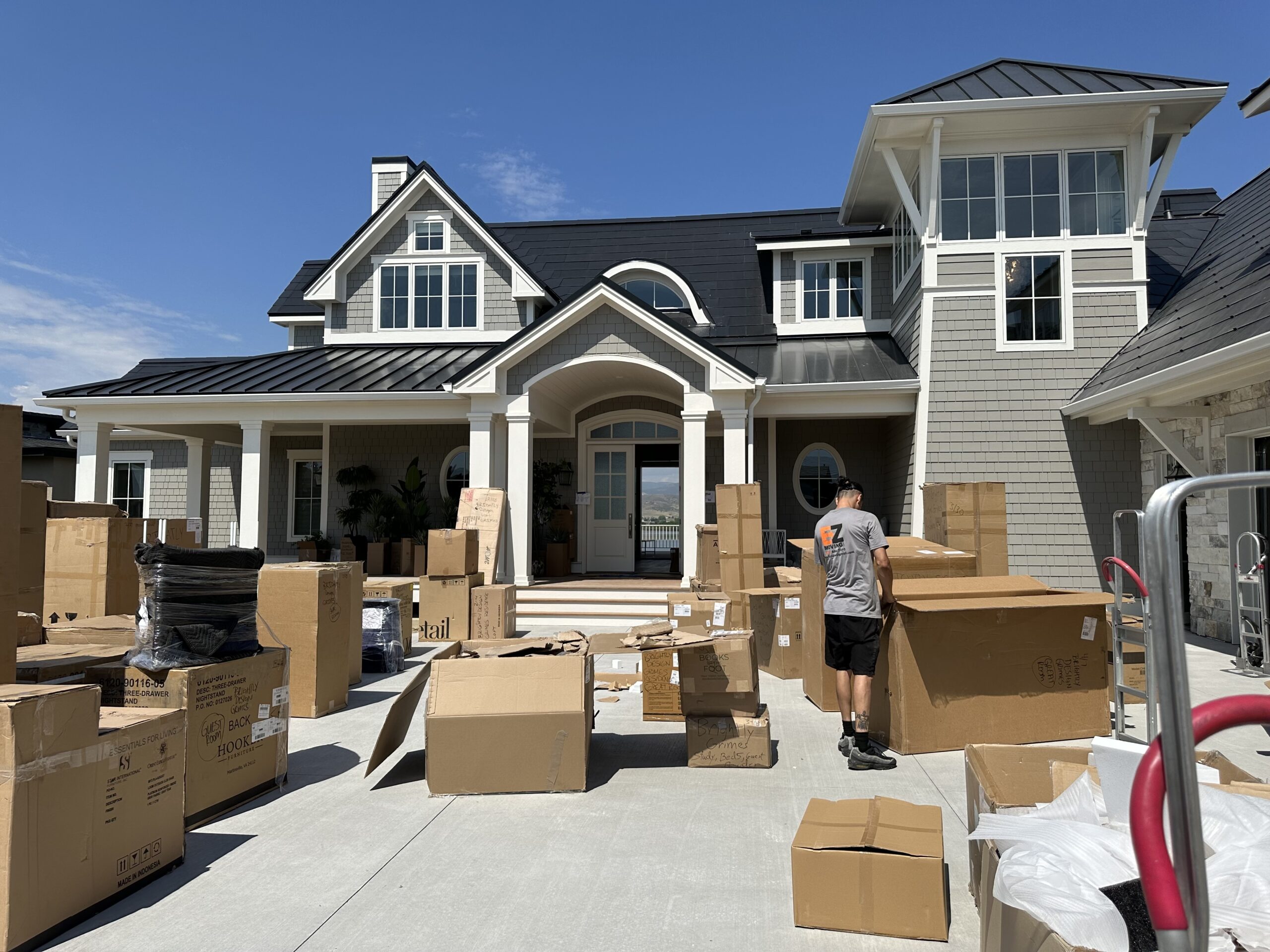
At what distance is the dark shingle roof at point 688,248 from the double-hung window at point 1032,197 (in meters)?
3.82

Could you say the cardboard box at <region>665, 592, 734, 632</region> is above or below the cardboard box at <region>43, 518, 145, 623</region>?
below

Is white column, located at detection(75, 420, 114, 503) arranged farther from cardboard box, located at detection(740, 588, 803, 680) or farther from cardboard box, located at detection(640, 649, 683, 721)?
cardboard box, located at detection(640, 649, 683, 721)

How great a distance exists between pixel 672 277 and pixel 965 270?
5.35 meters

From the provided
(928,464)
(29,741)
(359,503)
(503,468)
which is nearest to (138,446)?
(359,503)

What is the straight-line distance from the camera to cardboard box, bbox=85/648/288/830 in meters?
4.00

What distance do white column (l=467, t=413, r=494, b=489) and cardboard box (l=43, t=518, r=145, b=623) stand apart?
6.08 meters

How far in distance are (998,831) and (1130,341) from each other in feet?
37.0

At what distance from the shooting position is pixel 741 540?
31.2 feet

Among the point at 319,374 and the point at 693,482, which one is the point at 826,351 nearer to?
the point at 693,482

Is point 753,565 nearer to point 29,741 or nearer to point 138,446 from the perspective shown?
point 29,741

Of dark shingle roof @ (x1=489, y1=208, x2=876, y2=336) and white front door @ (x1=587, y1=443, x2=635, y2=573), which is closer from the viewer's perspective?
white front door @ (x1=587, y1=443, x2=635, y2=573)

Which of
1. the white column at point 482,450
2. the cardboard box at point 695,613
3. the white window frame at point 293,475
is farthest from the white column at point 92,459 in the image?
the cardboard box at point 695,613

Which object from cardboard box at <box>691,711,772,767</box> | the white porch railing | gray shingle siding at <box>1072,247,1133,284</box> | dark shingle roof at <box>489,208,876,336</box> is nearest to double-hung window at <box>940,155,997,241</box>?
gray shingle siding at <box>1072,247,1133,284</box>

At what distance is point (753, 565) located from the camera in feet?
31.1
